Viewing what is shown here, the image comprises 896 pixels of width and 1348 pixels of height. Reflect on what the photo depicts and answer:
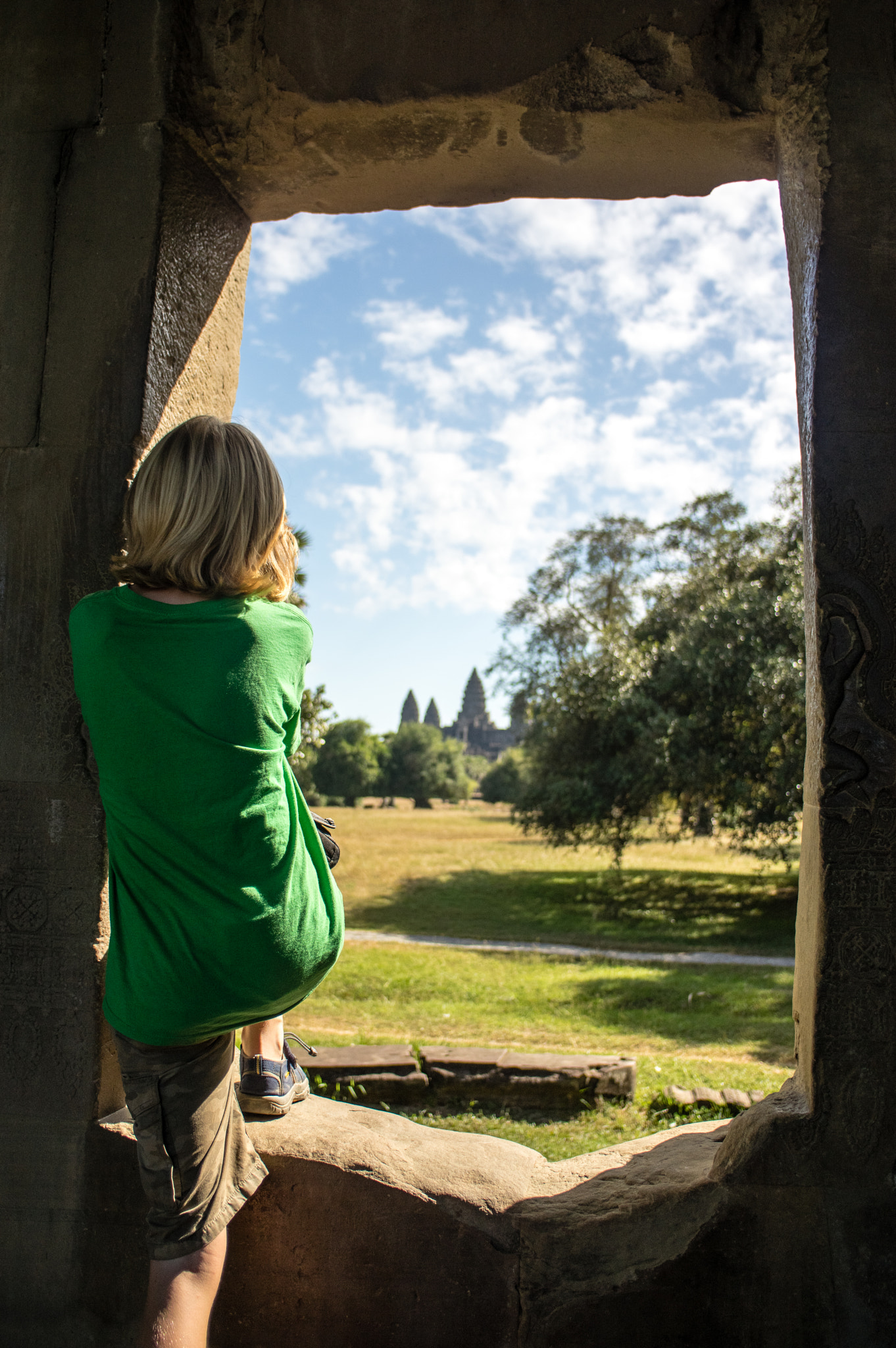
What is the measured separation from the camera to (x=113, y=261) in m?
2.48

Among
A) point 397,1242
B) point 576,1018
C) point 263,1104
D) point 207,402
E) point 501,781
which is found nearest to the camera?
point 397,1242

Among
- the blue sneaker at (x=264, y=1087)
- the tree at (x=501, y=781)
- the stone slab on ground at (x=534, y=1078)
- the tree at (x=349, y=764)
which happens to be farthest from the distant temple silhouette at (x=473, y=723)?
the blue sneaker at (x=264, y=1087)

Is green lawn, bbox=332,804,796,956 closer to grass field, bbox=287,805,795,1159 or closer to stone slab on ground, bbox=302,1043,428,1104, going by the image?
grass field, bbox=287,805,795,1159

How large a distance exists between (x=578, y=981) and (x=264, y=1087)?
22.4 ft

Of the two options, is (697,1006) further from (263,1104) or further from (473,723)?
(473,723)

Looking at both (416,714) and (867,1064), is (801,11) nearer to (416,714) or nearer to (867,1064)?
(867,1064)

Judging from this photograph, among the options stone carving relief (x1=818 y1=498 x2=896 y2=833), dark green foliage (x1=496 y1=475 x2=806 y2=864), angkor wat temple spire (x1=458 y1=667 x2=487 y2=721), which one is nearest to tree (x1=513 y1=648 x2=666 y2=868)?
dark green foliage (x1=496 y1=475 x2=806 y2=864)

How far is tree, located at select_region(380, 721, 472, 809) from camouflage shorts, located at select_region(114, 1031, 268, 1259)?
46.5m

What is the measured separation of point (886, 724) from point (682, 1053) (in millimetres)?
4657

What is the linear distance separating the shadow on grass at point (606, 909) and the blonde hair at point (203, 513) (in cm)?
1100

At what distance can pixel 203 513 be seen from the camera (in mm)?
1647

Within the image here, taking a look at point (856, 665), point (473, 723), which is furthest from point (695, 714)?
point (473, 723)

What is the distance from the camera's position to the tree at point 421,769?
49.5m

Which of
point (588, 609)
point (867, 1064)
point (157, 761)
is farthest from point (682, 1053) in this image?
point (588, 609)
